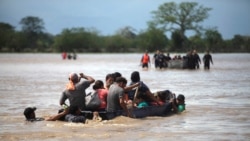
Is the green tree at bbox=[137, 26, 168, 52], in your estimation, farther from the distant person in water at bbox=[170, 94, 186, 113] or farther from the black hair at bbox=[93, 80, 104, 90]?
the black hair at bbox=[93, 80, 104, 90]

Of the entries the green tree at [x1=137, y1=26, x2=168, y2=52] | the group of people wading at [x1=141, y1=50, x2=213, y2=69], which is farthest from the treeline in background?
the group of people wading at [x1=141, y1=50, x2=213, y2=69]

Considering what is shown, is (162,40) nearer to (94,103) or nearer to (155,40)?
(155,40)

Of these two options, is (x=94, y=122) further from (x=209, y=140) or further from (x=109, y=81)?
(x=209, y=140)

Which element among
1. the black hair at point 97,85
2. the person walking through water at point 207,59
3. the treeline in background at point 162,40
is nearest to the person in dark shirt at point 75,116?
the black hair at point 97,85

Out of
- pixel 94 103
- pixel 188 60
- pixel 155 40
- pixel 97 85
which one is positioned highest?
A: pixel 155 40

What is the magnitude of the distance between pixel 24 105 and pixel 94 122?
5.67 metres

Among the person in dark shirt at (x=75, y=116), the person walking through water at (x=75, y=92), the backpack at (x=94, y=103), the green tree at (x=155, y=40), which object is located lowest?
the person in dark shirt at (x=75, y=116)

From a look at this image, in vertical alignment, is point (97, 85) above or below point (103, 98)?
above

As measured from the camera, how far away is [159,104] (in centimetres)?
1686

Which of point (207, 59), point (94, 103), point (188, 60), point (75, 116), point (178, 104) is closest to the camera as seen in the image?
point (75, 116)

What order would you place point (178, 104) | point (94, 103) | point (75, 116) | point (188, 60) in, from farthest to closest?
point (188, 60)
point (178, 104)
point (94, 103)
point (75, 116)

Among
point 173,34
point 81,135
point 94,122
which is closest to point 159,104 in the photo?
point 94,122

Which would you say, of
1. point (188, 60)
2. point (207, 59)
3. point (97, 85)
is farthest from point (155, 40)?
point (97, 85)

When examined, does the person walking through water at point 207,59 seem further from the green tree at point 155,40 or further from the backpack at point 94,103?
the green tree at point 155,40
